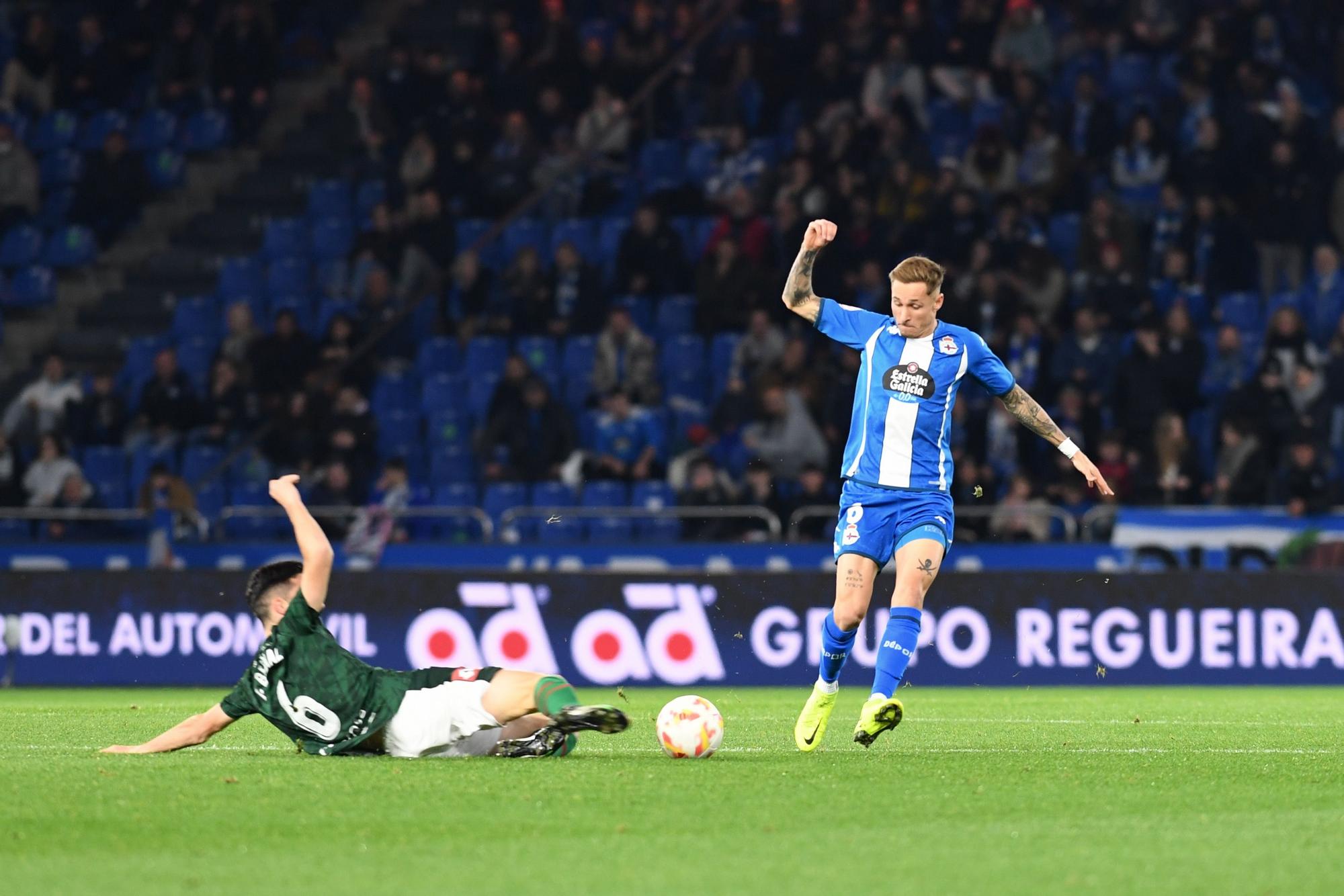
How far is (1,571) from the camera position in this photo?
15875mm

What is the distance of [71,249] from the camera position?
23.0 m

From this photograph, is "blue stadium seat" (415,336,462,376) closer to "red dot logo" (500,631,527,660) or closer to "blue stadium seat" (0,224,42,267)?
"red dot logo" (500,631,527,660)

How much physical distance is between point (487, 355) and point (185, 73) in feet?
22.4

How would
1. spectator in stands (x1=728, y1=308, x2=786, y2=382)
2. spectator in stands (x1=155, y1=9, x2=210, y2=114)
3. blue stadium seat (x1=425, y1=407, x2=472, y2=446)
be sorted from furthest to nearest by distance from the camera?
spectator in stands (x1=155, y1=9, x2=210, y2=114) → blue stadium seat (x1=425, y1=407, x2=472, y2=446) → spectator in stands (x1=728, y1=308, x2=786, y2=382)

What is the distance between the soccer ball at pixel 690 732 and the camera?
8070 millimetres

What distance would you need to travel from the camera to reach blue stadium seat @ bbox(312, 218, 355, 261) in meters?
22.0

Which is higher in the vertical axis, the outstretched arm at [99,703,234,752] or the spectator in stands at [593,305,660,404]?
the spectator in stands at [593,305,660,404]

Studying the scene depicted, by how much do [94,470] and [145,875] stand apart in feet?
49.3

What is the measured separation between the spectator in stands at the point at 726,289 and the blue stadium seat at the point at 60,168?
328 inches

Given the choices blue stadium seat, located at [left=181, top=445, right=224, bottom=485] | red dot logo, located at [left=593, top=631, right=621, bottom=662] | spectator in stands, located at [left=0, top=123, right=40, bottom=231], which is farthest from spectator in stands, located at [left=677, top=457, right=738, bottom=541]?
spectator in stands, located at [left=0, top=123, right=40, bottom=231]

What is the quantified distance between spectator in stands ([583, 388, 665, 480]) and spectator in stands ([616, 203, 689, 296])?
1.76 meters

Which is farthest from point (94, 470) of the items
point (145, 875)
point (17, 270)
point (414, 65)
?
point (145, 875)

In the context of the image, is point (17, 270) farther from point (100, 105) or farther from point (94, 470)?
point (94, 470)

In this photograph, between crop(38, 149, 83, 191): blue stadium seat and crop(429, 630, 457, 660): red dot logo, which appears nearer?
crop(429, 630, 457, 660): red dot logo
